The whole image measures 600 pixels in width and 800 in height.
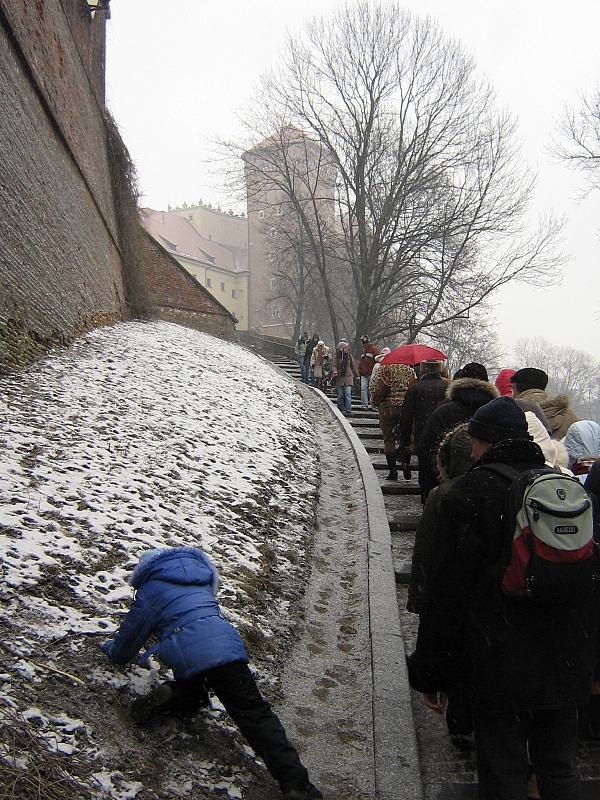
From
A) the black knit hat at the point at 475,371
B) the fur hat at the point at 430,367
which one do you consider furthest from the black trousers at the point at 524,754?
the fur hat at the point at 430,367

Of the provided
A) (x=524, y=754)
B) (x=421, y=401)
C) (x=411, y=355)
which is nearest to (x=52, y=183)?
(x=411, y=355)

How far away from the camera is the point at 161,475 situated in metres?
5.96

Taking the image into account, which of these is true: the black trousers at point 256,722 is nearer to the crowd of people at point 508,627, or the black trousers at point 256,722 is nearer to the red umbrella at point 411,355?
the crowd of people at point 508,627

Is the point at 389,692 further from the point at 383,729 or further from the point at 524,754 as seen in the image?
the point at 524,754

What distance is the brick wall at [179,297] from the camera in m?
22.6

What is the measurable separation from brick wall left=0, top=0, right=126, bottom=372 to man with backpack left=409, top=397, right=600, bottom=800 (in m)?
6.41

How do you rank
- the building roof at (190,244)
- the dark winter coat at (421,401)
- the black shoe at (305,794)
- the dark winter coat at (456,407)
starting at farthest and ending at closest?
the building roof at (190,244) < the dark winter coat at (421,401) < the dark winter coat at (456,407) < the black shoe at (305,794)

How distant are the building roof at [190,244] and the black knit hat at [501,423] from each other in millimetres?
65813

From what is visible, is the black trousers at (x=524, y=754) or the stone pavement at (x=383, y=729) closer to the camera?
the black trousers at (x=524, y=754)

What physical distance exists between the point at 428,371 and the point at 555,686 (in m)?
5.63

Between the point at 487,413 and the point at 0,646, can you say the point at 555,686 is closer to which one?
the point at 487,413

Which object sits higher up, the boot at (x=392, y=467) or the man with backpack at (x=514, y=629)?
the man with backpack at (x=514, y=629)

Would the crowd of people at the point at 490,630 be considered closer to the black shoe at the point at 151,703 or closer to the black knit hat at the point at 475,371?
the black shoe at the point at 151,703

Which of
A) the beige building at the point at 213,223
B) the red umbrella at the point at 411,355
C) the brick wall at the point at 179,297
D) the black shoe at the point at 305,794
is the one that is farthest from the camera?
the beige building at the point at 213,223
